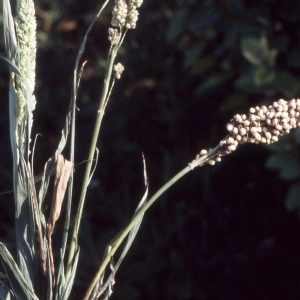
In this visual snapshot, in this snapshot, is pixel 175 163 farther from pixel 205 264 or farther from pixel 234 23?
pixel 234 23

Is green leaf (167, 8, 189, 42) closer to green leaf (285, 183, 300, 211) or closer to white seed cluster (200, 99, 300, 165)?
green leaf (285, 183, 300, 211)


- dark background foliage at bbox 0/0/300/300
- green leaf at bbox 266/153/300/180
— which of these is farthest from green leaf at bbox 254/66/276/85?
green leaf at bbox 266/153/300/180

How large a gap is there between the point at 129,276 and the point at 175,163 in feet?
1.98

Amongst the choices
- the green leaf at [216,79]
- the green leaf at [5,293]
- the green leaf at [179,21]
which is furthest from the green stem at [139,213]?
the green leaf at [179,21]

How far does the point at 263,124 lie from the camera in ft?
1.97

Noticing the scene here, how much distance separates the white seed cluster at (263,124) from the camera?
589 mm

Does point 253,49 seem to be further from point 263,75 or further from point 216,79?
point 216,79

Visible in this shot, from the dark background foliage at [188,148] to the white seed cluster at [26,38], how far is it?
122 cm

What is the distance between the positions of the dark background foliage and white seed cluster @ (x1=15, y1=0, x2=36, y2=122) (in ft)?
4.00

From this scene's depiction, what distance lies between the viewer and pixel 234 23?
2.00 meters

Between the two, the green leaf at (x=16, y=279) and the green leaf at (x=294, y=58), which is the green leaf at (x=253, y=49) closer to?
the green leaf at (x=294, y=58)

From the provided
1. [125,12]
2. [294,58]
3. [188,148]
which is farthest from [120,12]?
[188,148]

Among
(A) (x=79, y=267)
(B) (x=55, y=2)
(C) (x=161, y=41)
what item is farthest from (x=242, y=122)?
(B) (x=55, y=2)

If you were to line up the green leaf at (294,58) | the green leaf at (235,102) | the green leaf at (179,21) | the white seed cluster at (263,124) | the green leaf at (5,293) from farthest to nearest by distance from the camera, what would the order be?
the green leaf at (179,21), the green leaf at (235,102), the green leaf at (294,58), the green leaf at (5,293), the white seed cluster at (263,124)
